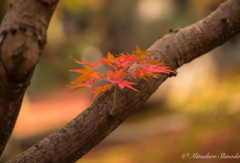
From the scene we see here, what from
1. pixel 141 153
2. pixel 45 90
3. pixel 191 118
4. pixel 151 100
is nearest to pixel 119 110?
pixel 141 153

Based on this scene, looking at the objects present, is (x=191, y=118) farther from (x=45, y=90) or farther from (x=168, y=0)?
(x=45, y=90)

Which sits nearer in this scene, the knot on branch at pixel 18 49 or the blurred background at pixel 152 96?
the knot on branch at pixel 18 49

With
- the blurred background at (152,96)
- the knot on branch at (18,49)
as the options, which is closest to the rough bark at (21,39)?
the knot on branch at (18,49)

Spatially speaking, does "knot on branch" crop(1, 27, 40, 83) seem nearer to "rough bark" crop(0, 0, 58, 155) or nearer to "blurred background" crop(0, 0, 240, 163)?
"rough bark" crop(0, 0, 58, 155)

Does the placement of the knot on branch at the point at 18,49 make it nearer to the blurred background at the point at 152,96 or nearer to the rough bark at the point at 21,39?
the rough bark at the point at 21,39

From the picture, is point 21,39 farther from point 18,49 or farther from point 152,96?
point 152,96

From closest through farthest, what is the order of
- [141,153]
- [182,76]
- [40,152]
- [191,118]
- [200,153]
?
[40,152]
[200,153]
[141,153]
[191,118]
[182,76]
